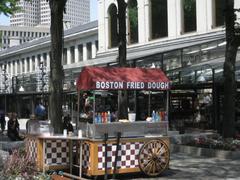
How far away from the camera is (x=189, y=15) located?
36.4m

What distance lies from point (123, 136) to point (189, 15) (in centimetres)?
2462

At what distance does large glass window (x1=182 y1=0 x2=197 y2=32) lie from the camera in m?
36.0

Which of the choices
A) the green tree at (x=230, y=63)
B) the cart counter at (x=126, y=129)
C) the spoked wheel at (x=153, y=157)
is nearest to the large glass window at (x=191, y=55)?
the green tree at (x=230, y=63)

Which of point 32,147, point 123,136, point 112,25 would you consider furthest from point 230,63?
point 112,25

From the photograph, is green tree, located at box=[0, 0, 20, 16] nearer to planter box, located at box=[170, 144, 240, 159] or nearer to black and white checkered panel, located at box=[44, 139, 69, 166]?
planter box, located at box=[170, 144, 240, 159]

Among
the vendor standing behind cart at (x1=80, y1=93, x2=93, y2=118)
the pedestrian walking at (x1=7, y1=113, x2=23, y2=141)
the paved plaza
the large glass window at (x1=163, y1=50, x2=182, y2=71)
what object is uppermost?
the large glass window at (x1=163, y1=50, x2=182, y2=71)

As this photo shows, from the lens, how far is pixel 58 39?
15.4 metres

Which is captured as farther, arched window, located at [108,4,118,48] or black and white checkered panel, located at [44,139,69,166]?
arched window, located at [108,4,118,48]

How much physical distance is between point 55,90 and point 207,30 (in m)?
20.7

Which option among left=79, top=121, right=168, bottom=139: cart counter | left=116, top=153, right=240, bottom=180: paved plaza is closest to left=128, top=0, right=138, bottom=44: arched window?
left=116, top=153, right=240, bottom=180: paved plaza

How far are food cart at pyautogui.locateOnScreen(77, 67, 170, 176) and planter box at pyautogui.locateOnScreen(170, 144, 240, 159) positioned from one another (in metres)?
4.22

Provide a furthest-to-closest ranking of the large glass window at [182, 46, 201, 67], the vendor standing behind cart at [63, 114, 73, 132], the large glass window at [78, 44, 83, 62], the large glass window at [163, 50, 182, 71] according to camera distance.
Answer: the large glass window at [78, 44, 83, 62] → the large glass window at [163, 50, 182, 71] → the large glass window at [182, 46, 201, 67] → the vendor standing behind cart at [63, 114, 73, 132]

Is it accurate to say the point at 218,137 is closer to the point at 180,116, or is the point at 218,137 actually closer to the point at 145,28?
the point at 180,116

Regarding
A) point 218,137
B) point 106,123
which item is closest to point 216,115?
point 218,137
